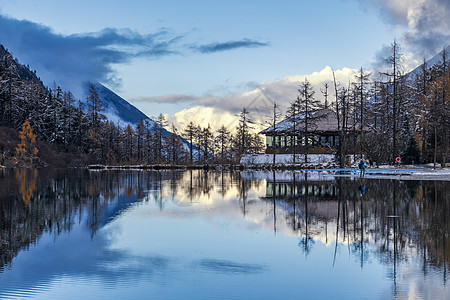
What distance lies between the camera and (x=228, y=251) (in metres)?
11.0

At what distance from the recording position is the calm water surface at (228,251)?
791 centimetres

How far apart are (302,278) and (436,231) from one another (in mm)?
6136

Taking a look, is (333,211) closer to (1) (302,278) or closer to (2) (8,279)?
(1) (302,278)

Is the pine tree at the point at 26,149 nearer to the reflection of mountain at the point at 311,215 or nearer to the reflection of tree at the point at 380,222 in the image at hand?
the reflection of mountain at the point at 311,215

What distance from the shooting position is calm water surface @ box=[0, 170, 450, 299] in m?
7.91

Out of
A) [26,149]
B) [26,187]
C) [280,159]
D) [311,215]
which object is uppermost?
[26,149]

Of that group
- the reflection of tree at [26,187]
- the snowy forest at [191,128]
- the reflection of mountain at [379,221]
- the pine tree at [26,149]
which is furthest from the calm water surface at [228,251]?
the pine tree at [26,149]

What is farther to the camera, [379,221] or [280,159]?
[280,159]

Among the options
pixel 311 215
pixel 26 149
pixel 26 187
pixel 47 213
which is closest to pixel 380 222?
pixel 311 215

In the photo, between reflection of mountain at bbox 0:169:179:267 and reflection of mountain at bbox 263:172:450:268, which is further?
reflection of mountain at bbox 0:169:179:267

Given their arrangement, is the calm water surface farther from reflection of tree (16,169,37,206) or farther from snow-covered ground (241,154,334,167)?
snow-covered ground (241,154,334,167)

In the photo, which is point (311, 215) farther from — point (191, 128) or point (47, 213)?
point (191, 128)

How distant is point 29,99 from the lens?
110375 millimetres

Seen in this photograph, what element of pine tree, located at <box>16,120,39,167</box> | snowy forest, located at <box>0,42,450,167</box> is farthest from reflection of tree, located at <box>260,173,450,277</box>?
pine tree, located at <box>16,120,39,167</box>
